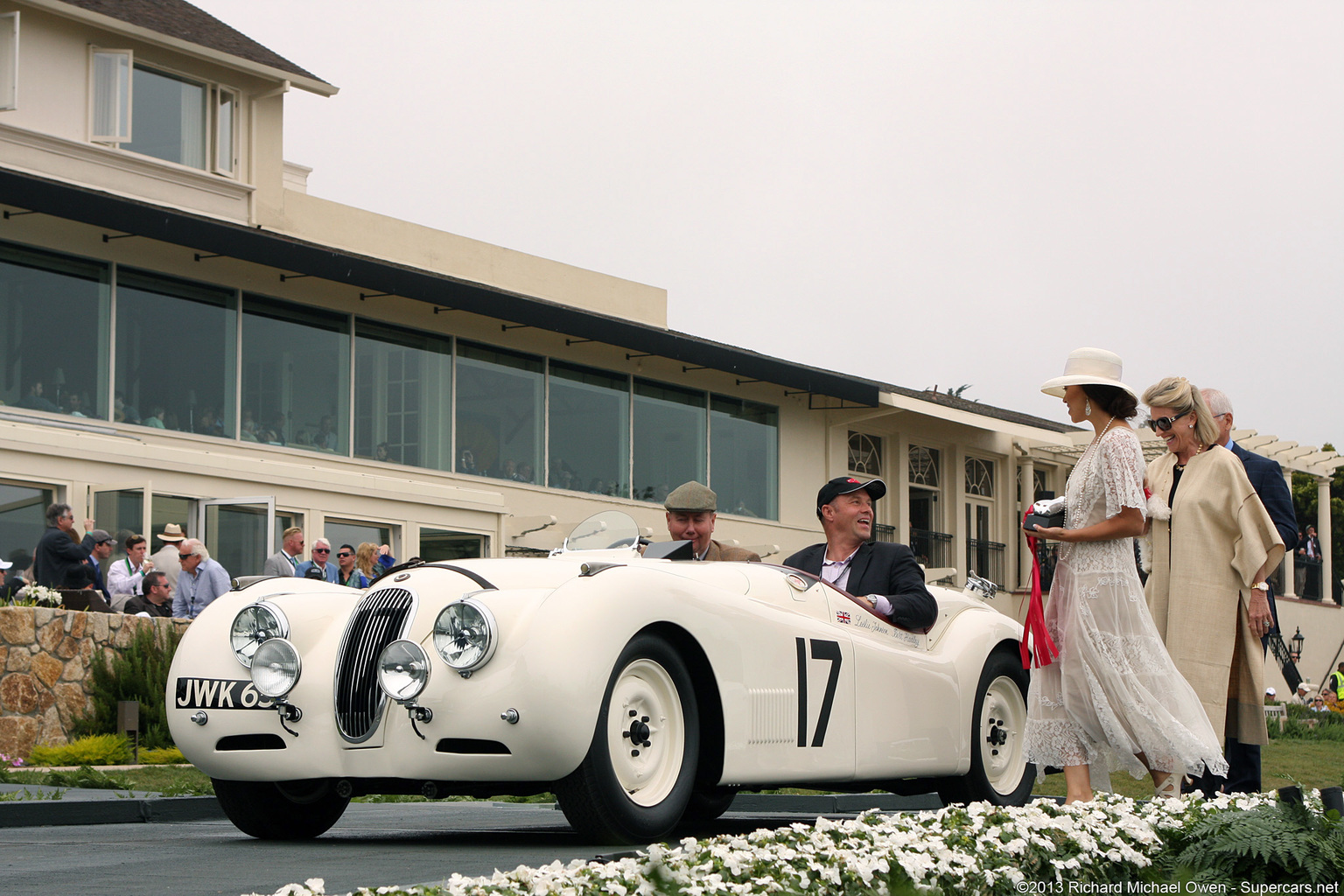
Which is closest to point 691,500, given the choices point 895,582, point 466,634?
point 895,582

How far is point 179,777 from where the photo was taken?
11.0m

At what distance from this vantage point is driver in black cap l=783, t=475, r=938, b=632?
766 cm

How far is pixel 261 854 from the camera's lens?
6074 mm

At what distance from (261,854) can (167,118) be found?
17.9 meters

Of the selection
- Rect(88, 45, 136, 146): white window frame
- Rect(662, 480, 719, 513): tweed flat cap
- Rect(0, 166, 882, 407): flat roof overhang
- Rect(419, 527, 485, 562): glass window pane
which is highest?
Rect(88, 45, 136, 146): white window frame

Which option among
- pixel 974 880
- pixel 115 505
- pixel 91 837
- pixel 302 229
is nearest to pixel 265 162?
pixel 302 229

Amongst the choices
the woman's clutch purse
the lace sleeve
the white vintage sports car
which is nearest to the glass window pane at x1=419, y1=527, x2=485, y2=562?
the white vintage sports car

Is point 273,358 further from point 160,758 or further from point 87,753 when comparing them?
point 87,753

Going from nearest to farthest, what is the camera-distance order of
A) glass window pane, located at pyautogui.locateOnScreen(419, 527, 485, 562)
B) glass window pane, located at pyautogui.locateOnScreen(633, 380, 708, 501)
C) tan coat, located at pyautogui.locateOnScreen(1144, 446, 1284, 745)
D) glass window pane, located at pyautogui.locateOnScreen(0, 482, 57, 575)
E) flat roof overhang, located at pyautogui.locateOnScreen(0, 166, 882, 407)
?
tan coat, located at pyautogui.locateOnScreen(1144, 446, 1284, 745), glass window pane, located at pyautogui.locateOnScreen(0, 482, 57, 575), flat roof overhang, located at pyautogui.locateOnScreen(0, 166, 882, 407), glass window pane, located at pyautogui.locateOnScreen(419, 527, 485, 562), glass window pane, located at pyautogui.locateOnScreen(633, 380, 708, 501)

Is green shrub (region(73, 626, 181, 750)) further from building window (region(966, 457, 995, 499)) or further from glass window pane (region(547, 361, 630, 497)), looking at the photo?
building window (region(966, 457, 995, 499))

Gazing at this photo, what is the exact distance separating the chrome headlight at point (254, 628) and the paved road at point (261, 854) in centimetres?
78

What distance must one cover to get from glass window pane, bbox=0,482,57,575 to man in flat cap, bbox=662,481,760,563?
10.8 meters

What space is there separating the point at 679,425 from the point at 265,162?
329 inches

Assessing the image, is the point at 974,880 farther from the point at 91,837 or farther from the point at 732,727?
the point at 91,837
